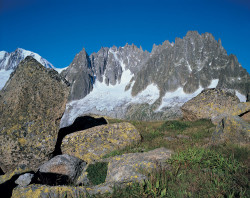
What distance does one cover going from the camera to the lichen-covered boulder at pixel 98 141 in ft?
37.0

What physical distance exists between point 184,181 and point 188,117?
16374mm

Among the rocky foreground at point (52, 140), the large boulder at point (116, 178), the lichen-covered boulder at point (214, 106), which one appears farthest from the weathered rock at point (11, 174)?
the lichen-covered boulder at point (214, 106)

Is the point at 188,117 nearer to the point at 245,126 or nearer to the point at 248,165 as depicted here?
the point at 245,126

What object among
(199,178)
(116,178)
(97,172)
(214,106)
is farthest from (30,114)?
(214,106)

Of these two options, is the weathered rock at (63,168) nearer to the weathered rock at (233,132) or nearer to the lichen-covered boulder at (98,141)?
the lichen-covered boulder at (98,141)

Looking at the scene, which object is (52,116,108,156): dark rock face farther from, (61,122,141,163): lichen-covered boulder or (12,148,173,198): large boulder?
(12,148,173,198): large boulder

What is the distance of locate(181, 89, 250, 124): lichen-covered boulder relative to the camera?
18.1 metres

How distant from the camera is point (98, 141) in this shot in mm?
12008

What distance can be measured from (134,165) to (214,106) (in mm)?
15572

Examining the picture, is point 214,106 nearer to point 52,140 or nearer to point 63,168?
Answer: point 52,140

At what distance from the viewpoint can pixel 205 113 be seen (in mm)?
19203

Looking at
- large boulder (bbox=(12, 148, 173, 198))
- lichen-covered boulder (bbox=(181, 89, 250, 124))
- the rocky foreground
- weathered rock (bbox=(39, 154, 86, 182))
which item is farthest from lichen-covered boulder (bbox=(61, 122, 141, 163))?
lichen-covered boulder (bbox=(181, 89, 250, 124))

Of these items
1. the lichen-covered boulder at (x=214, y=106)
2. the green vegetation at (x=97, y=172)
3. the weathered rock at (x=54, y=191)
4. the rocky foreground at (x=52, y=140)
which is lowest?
the weathered rock at (x=54, y=191)

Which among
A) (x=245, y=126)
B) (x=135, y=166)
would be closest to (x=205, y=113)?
(x=245, y=126)
